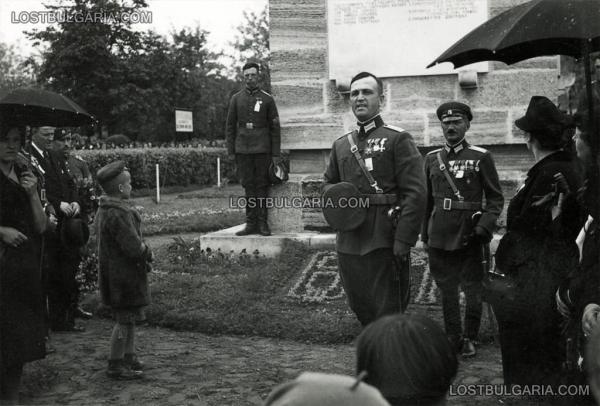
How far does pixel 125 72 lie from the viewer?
108 feet

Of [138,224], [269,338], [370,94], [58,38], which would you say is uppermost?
[58,38]

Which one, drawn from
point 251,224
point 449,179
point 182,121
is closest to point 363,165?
point 449,179

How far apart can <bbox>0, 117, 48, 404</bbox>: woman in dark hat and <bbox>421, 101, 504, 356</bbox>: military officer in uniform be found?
288cm

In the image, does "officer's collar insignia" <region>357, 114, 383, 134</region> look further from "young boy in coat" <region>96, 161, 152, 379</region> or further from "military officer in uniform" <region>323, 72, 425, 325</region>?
"young boy in coat" <region>96, 161, 152, 379</region>

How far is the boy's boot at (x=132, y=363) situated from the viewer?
5.10 metres

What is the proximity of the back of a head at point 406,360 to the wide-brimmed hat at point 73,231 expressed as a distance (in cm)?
483

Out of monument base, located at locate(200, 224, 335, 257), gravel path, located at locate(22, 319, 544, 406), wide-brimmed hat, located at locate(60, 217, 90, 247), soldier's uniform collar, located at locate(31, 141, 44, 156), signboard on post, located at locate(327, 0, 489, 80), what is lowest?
gravel path, located at locate(22, 319, 544, 406)

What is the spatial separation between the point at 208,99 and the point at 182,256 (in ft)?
105

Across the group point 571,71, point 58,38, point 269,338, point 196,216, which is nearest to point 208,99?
point 58,38

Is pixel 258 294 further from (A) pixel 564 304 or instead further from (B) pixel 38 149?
(A) pixel 564 304

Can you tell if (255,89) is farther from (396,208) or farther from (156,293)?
(396,208)

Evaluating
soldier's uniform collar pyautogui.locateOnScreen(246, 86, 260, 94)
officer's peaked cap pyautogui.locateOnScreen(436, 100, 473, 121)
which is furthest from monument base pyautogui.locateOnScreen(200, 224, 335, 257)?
officer's peaked cap pyautogui.locateOnScreen(436, 100, 473, 121)

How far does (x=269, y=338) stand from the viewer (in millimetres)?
6152

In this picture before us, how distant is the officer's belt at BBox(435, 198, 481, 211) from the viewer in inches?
220
